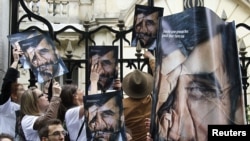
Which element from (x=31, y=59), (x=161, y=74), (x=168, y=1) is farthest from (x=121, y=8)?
(x=161, y=74)

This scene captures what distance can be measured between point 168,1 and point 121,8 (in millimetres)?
1265

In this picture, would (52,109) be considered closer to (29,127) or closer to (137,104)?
(29,127)

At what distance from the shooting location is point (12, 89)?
5.02 meters

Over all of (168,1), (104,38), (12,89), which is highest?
(168,1)

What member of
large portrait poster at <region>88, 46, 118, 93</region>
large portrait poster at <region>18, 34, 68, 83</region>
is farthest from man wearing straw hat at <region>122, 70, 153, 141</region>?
large portrait poster at <region>18, 34, 68, 83</region>

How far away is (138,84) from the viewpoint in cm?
480

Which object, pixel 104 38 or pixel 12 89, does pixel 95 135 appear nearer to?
pixel 12 89

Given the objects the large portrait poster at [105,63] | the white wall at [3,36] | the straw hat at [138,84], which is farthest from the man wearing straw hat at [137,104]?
the white wall at [3,36]

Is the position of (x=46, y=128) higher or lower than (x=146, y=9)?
lower

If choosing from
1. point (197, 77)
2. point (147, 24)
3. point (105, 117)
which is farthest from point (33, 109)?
point (197, 77)

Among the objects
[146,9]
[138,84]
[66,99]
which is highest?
[146,9]

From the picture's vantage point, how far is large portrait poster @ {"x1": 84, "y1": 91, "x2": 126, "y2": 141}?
14.3 ft

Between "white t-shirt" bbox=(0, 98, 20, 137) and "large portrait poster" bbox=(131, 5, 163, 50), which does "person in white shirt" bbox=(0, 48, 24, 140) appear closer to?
"white t-shirt" bbox=(0, 98, 20, 137)

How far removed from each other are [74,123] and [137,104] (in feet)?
1.92
